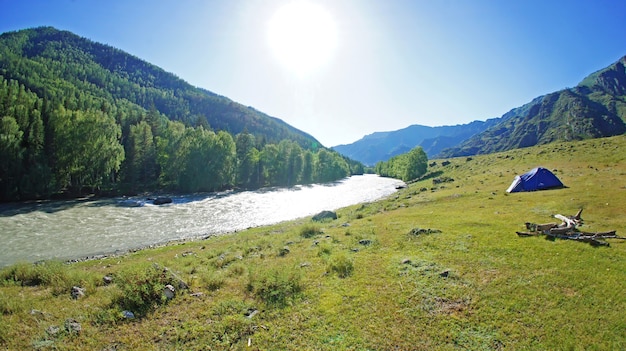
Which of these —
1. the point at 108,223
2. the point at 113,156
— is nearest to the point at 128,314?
the point at 108,223

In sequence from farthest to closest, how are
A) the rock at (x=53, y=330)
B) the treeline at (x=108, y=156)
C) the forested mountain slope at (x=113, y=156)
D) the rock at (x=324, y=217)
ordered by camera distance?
the forested mountain slope at (x=113, y=156), the treeline at (x=108, y=156), the rock at (x=324, y=217), the rock at (x=53, y=330)

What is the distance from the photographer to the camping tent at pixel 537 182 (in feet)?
122

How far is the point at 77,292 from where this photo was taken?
12984mm

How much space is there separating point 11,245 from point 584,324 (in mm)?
44151

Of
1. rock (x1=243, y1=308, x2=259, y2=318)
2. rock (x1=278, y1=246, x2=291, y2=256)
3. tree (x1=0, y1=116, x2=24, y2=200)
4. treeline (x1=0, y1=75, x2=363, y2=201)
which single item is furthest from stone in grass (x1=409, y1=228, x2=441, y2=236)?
tree (x1=0, y1=116, x2=24, y2=200)

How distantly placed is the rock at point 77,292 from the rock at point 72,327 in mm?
2993

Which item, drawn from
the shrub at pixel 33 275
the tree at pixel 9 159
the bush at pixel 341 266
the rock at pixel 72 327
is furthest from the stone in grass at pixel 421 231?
the tree at pixel 9 159

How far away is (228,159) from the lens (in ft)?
291

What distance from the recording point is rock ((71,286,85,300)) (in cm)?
1270

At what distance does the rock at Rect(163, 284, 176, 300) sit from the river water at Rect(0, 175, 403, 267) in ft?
65.0

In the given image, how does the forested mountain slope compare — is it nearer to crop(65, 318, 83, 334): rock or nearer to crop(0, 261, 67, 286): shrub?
crop(0, 261, 67, 286): shrub

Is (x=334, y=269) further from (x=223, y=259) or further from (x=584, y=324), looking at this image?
(x=584, y=324)

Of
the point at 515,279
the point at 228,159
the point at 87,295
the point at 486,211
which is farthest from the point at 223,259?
the point at 228,159

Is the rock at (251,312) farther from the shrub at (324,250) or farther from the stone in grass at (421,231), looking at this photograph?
the stone in grass at (421,231)
